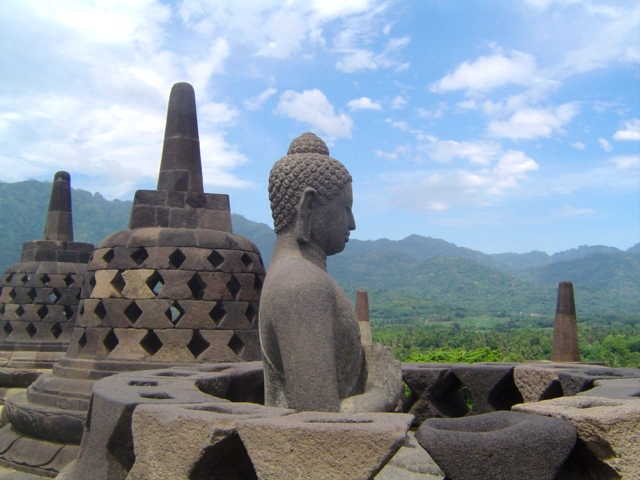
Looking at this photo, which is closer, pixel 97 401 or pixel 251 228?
pixel 97 401

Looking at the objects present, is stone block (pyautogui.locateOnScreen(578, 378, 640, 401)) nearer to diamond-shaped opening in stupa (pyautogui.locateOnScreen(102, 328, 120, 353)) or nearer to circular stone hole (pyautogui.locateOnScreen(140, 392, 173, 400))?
circular stone hole (pyautogui.locateOnScreen(140, 392, 173, 400))

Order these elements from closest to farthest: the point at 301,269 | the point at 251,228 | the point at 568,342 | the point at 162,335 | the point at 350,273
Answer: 1. the point at 301,269
2. the point at 162,335
3. the point at 568,342
4. the point at 350,273
5. the point at 251,228

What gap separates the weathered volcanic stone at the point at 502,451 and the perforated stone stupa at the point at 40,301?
856cm

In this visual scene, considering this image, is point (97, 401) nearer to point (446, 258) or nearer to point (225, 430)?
point (225, 430)

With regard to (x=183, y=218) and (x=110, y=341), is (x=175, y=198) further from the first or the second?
(x=110, y=341)

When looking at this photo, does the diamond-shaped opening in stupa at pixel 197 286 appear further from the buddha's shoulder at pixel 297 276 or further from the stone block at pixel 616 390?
the stone block at pixel 616 390

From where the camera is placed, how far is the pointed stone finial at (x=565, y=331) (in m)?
10.4

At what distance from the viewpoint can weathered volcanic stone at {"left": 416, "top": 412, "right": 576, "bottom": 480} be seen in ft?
6.26

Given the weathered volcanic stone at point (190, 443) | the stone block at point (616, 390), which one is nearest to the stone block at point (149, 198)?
the weathered volcanic stone at point (190, 443)

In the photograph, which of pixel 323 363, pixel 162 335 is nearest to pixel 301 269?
pixel 323 363

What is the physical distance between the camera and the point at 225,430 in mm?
2115

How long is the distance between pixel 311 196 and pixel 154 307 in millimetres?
2812

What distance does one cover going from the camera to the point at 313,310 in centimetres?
286

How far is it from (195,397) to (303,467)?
3.19 ft
